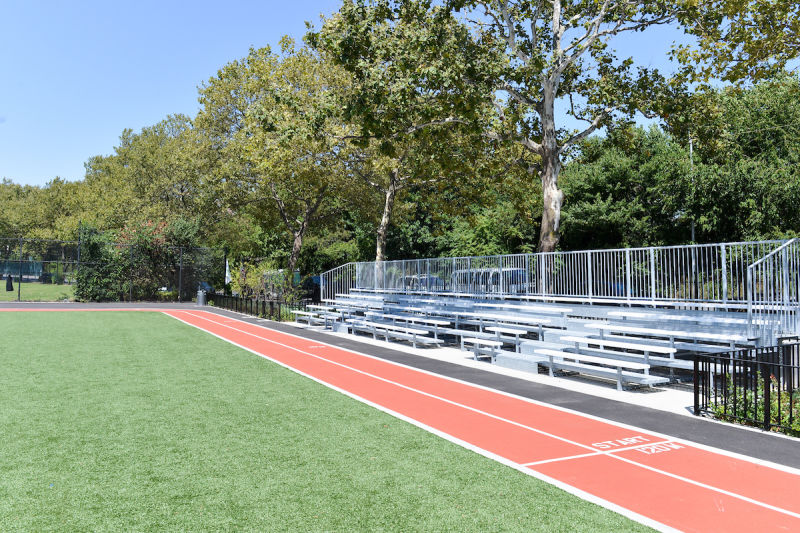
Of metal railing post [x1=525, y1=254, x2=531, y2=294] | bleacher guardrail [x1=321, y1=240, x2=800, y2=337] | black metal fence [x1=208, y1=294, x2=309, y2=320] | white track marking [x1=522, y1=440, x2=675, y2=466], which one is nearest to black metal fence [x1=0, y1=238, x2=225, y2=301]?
black metal fence [x1=208, y1=294, x2=309, y2=320]

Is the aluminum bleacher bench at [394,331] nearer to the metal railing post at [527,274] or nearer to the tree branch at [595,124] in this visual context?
the metal railing post at [527,274]

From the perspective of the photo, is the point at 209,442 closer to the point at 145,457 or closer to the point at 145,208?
the point at 145,457

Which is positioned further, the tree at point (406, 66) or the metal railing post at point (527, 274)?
the metal railing post at point (527, 274)

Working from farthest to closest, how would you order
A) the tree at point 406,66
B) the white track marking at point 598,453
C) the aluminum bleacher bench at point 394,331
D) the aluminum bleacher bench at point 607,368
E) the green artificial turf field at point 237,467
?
1. the aluminum bleacher bench at point 394,331
2. the tree at point 406,66
3. the aluminum bleacher bench at point 607,368
4. the white track marking at point 598,453
5. the green artificial turf field at point 237,467

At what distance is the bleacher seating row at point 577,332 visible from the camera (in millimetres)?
12031

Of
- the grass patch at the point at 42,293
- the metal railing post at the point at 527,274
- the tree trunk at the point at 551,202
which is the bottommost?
the grass patch at the point at 42,293

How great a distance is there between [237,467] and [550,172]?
14.8m

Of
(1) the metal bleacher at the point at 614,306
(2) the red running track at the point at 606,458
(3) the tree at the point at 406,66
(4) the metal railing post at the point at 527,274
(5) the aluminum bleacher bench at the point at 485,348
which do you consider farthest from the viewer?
(4) the metal railing post at the point at 527,274

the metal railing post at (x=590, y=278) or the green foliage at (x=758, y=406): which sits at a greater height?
the metal railing post at (x=590, y=278)

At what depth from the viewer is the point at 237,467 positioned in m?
6.75

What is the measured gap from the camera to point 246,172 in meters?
→ 37.0

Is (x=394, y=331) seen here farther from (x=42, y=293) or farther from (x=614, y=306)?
(x=42, y=293)

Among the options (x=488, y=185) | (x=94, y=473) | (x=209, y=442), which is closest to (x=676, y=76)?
(x=488, y=185)

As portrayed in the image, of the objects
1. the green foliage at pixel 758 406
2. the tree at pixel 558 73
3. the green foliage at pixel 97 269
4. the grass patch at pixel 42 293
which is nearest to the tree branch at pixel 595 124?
the tree at pixel 558 73
